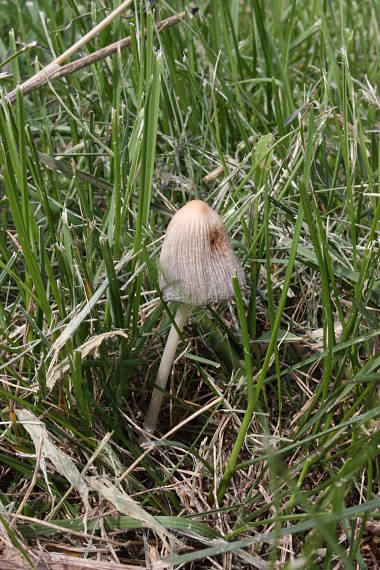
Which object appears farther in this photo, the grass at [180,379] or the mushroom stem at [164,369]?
the mushroom stem at [164,369]

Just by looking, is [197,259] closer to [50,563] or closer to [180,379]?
[180,379]

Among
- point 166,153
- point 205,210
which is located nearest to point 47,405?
point 205,210

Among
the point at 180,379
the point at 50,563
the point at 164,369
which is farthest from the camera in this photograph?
the point at 180,379

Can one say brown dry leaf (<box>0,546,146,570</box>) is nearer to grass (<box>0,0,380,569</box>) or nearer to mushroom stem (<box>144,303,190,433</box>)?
grass (<box>0,0,380,569</box>)

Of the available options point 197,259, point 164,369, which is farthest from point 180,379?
point 197,259

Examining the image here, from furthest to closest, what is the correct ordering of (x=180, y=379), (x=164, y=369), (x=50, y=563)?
(x=180, y=379)
(x=164, y=369)
(x=50, y=563)

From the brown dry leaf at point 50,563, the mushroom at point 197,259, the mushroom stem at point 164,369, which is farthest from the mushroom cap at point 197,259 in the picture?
the brown dry leaf at point 50,563

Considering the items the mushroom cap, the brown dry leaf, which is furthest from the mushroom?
the brown dry leaf

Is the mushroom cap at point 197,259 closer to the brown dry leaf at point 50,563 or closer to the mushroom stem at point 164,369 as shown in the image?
the mushroom stem at point 164,369
